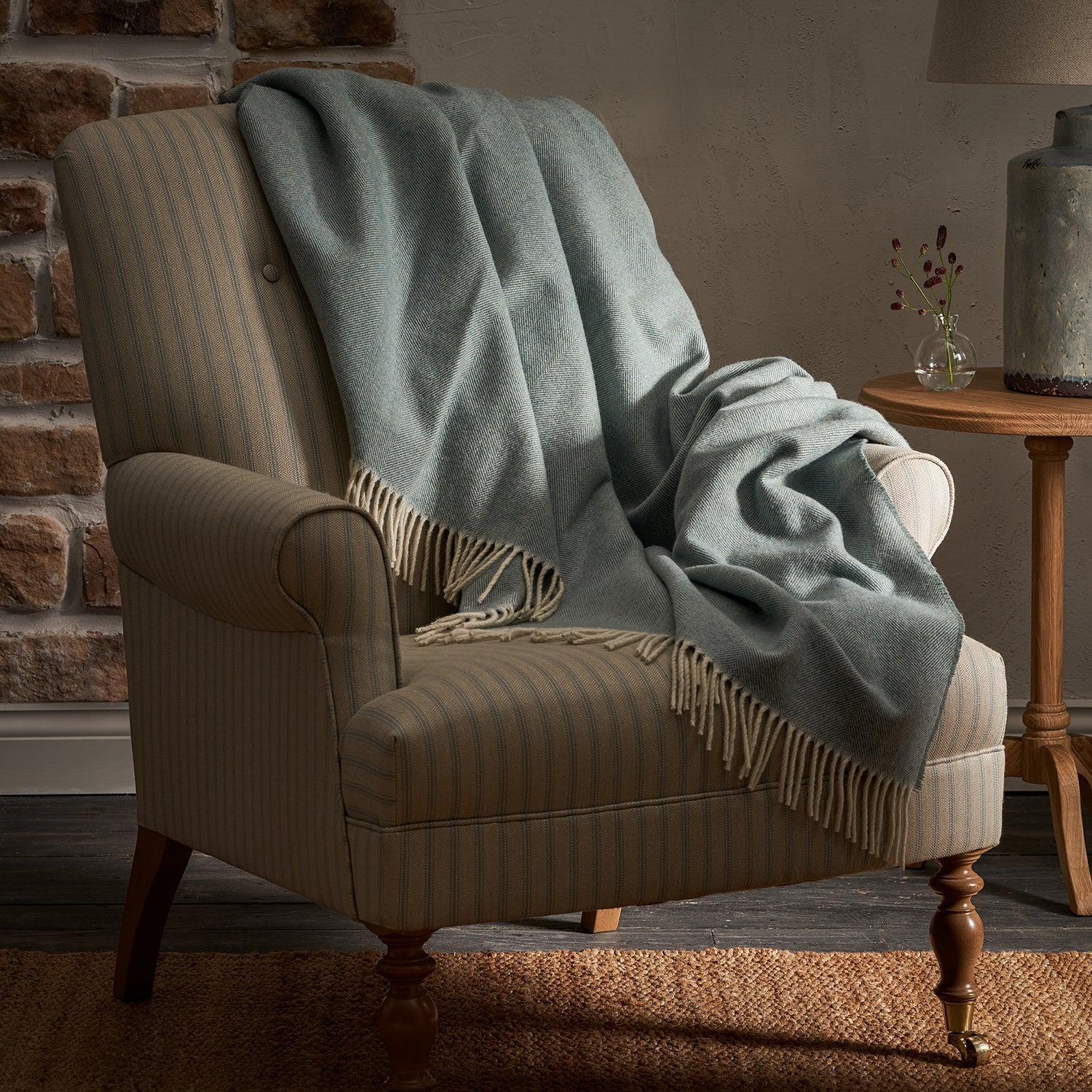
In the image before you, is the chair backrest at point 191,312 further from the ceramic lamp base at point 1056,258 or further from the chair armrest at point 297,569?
the ceramic lamp base at point 1056,258

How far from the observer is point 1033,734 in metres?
1.92

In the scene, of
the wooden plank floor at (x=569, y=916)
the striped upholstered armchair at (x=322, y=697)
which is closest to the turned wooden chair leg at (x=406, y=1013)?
the striped upholstered armchair at (x=322, y=697)

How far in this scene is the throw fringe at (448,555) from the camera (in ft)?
4.87

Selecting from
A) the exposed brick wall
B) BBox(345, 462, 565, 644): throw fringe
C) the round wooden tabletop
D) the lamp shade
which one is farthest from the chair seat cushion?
the exposed brick wall

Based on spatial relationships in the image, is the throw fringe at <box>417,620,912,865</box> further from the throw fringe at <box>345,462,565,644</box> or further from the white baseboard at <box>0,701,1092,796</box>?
the white baseboard at <box>0,701,1092,796</box>

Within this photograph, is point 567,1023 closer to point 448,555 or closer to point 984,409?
point 448,555

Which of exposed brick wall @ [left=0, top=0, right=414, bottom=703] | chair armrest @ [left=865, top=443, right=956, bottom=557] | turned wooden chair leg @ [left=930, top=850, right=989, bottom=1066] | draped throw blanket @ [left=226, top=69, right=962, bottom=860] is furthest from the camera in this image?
exposed brick wall @ [left=0, top=0, right=414, bottom=703]

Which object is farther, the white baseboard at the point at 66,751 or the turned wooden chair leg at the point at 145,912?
the white baseboard at the point at 66,751

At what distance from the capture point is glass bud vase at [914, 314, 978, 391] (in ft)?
6.19

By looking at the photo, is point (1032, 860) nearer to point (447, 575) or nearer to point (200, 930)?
point (447, 575)

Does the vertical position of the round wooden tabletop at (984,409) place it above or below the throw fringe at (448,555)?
above

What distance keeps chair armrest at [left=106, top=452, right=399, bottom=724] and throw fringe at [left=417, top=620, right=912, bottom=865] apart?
0.72 ft

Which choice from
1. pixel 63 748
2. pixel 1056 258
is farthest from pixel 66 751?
pixel 1056 258

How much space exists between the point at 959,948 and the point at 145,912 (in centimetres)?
86
